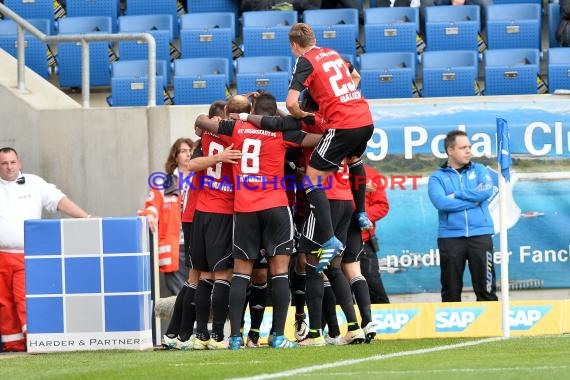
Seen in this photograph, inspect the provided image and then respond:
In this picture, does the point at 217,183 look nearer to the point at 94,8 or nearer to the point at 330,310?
the point at 330,310

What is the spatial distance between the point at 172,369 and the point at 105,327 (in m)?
2.71

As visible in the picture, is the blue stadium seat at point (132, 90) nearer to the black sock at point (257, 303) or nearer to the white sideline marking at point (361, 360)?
the black sock at point (257, 303)

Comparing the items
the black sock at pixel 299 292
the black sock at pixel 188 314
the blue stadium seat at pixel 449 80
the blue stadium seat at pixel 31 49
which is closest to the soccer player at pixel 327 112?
the black sock at pixel 299 292

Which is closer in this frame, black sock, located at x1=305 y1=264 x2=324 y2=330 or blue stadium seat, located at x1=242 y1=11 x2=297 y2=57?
black sock, located at x1=305 y1=264 x2=324 y2=330

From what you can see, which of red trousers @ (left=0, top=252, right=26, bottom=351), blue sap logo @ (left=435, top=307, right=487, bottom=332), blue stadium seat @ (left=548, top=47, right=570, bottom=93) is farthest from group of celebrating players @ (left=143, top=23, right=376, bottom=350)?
blue stadium seat @ (left=548, top=47, right=570, bottom=93)

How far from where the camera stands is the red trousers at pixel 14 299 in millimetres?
12320

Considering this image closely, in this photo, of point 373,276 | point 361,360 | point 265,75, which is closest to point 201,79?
point 265,75

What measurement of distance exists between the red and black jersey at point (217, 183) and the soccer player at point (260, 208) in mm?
172

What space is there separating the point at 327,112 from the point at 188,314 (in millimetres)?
1904

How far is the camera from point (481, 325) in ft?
39.0

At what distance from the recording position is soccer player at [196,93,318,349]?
32.6 feet

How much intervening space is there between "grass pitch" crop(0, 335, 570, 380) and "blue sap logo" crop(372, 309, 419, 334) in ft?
5.46

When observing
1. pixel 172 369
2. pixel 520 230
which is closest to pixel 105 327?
pixel 172 369

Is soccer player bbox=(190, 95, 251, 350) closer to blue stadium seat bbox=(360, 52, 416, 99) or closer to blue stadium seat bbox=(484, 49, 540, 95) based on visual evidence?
blue stadium seat bbox=(360, 52, 416, 99)
